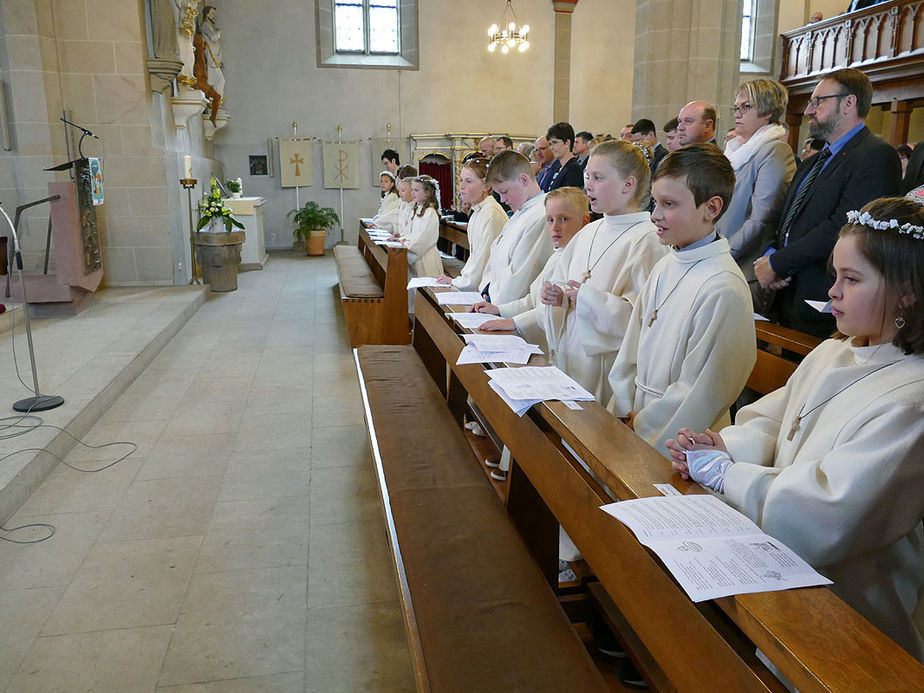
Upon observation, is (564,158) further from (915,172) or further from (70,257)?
(70,257)

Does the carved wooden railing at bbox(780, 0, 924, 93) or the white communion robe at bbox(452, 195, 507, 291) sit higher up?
the carved wooden railing at bbox(780, 0, 924, 93)

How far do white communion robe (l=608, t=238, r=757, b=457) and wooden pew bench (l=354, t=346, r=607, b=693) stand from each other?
621 millimetres

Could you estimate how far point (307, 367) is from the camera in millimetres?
5992

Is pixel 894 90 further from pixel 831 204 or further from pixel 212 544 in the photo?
pixel 212 544

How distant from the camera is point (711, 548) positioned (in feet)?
4.36

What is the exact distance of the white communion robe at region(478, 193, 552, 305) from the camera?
418 cm

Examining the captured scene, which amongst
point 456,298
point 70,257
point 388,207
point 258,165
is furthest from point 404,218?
point 258,165

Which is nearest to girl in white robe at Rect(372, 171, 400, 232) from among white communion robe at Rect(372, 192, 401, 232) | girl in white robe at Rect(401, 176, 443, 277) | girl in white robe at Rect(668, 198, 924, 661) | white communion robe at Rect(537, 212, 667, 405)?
white communion robe at Rect(372, 192, 401, 232)

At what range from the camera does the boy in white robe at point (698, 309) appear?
229cm

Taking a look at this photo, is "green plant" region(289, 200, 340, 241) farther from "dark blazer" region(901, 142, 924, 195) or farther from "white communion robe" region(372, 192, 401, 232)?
"dark blazer" region(901, 142, 924, 195)

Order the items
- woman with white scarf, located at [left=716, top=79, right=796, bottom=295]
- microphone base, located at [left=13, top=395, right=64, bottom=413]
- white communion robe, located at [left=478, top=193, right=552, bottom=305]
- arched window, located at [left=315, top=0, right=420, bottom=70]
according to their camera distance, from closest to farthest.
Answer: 1. woman with white scarf, located at [left=716, top=79, right=796, bottom=295]
2. white communion robe, located at [left=478, top=193, right=552, bottom=305]
3. microphone base, located at [left=13, top=395, right=64, bottom=413]
4. arched window, located at [left=315, top=0, right=420, bottom=70]

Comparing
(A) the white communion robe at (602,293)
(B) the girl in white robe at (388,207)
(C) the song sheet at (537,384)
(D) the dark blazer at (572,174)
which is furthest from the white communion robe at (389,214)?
(C) the song sheet at (537,384)

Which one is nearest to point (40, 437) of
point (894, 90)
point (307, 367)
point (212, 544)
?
point (212, 544)

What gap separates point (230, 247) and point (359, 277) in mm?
2980
